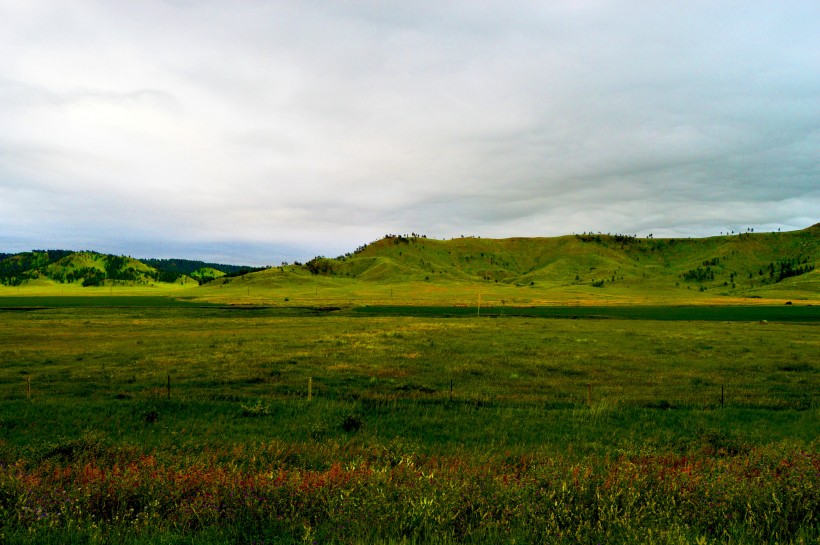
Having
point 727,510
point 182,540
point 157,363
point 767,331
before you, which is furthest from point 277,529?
point 767,331

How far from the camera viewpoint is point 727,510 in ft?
26.6

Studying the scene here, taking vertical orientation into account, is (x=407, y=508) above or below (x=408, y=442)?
above

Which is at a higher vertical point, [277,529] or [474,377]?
[277,529]

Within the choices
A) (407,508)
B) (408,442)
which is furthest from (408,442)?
(407,508)

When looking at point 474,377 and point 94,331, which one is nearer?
point 474,377

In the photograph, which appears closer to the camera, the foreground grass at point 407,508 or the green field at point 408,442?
the foreground grass at point 407,508

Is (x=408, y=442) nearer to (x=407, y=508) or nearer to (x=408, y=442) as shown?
(x=408, y=442)

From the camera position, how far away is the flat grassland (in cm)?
750

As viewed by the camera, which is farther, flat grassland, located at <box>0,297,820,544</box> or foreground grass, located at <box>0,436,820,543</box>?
flat grassland, located at <box>0,297,820,544</box>

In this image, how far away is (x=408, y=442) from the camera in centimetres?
1697

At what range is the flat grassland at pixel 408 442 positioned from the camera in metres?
7.50

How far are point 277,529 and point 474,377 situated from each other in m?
26.7

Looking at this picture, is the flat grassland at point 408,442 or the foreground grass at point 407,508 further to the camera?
the flat grassland at point 408,442

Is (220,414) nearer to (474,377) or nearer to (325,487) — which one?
(325,487)
